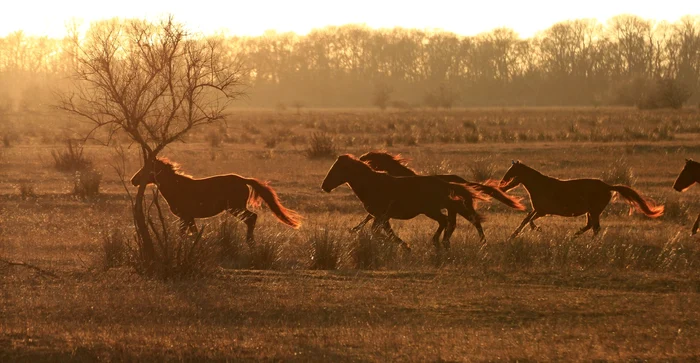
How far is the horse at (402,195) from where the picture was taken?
46.7 feet

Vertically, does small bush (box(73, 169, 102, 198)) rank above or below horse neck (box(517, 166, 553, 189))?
below

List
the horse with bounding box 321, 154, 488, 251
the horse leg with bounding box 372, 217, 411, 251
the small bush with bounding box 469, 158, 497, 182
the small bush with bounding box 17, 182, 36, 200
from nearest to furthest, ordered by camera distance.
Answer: the horse leg with bounding box 372, 217, 411, 251, the horse with bounding box 321, 154, 488, 251, the small bush with bounding box 17, 182, 36, 200, the small bush with bounding box 469, 158, 497, 182

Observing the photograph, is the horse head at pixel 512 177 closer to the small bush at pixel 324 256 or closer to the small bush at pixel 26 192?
the small bush at pixel 324 256

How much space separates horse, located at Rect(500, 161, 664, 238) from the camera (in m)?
15.7

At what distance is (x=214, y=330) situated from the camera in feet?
30.0

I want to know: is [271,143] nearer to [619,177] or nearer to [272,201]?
[619,177]

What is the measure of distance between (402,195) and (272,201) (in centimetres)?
182

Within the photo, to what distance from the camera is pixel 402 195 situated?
14.3 metres

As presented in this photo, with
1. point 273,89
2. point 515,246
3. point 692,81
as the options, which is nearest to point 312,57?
point 273,89

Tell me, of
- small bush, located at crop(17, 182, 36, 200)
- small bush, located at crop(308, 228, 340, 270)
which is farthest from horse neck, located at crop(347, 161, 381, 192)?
small bush, located at crop(17, 182, 36, 200)

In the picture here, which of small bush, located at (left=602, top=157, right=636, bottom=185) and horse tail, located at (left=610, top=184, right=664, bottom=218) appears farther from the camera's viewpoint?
small bush, located at (left=602, top=157, right=636, bottom=185)

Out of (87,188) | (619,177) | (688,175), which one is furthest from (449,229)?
(87,188)

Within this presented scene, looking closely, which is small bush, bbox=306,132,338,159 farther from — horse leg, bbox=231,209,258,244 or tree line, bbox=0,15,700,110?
tree line, bbox=0,15,700,110

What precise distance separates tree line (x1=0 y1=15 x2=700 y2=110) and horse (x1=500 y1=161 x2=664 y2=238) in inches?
4210
